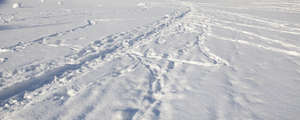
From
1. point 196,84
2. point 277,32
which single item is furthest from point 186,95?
point 277,32

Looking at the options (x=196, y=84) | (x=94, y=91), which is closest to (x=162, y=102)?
(x=196, y=84)

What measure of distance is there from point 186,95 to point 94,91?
48.3 inches

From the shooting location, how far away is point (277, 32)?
5.76 m

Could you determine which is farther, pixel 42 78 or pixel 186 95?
pixel 42 78

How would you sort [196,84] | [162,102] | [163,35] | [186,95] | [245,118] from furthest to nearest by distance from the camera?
[163,35] → [196,84] → [186,95] → [162,102] → [245,118]

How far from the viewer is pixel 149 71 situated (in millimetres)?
3607

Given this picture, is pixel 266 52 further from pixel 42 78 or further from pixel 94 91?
pixel 42 78

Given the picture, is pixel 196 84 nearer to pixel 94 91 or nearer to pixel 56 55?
pixel 94 91

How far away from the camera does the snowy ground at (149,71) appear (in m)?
2.58

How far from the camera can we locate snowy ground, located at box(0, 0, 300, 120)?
2576 mm

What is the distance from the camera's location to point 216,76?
3.42 metres

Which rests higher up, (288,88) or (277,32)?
(277,32)

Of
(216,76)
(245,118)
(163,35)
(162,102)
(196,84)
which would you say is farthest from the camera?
(163,35)

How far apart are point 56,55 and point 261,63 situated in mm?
3729
